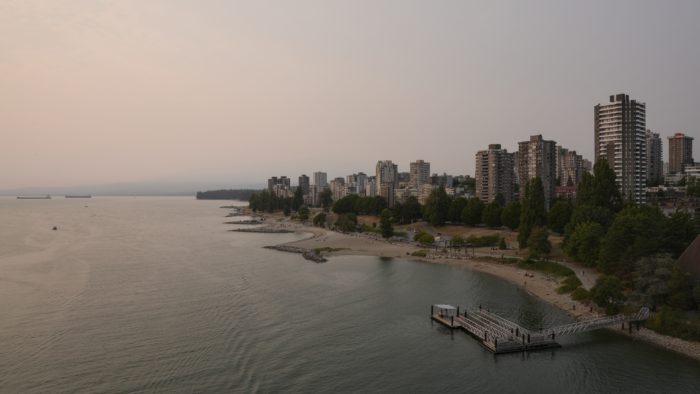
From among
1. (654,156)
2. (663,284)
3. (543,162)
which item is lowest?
(663,284)

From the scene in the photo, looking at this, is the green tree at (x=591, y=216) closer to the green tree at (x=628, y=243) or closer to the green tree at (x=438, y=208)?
the green tree at (x=628, y=243)

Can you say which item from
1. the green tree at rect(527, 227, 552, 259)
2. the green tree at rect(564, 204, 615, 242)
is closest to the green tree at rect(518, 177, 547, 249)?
the green tree at rect(527, 227, 552, 259)

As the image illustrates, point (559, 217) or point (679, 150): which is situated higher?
point (679, 150)

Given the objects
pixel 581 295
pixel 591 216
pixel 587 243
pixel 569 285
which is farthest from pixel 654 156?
pixel 581 295

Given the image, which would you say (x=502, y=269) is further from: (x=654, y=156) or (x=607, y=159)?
(x=654, y=156)

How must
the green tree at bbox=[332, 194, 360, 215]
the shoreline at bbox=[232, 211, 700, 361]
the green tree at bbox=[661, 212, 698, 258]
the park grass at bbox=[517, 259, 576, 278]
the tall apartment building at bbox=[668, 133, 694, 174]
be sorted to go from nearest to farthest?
the shoreline at bbox=[232, 211, 700, 361]
the green tree at bbox=[661, 212, 698, 258]
the park grass at bbox=[517, 259, 576, 278]
the green tree at bbox=[332, 194, 360, 215]
the tall apartment building at bbox=[668, 133, 694, 174]

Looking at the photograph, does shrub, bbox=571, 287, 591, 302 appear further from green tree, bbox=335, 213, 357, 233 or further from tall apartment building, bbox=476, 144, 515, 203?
tall apartment building, bbox=476, 144, 515, 203

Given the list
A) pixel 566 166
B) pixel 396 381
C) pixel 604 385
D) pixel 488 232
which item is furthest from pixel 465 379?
pixel 566 166

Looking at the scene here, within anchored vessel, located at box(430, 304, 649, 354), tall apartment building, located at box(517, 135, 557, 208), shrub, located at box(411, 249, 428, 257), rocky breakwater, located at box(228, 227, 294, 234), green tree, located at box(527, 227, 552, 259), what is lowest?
anchored vessel, located at box(430, 304, 649, 354)
